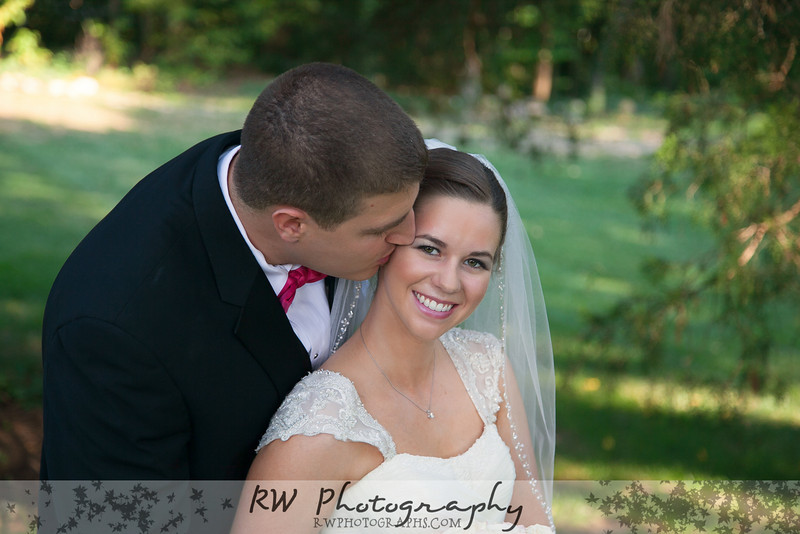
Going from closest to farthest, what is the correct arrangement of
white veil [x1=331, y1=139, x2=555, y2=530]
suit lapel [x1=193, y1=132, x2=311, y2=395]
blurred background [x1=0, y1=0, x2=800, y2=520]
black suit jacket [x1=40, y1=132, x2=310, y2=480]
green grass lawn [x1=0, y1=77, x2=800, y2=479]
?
black suit jacket [x1=40, y1=132, x2=310, y2=480]
suit lapel [x1=193, y1=132, x2=311, y2=395]
white veil [x1=331, y1=139, x2=555, y2=530]
blurred background [x1=0, y1=0, x2=800, y2=520]
green grass lawn [x1=0, y1=77, x2=800, y2=479]

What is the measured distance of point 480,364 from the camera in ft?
10.7

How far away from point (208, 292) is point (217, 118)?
16.2 m

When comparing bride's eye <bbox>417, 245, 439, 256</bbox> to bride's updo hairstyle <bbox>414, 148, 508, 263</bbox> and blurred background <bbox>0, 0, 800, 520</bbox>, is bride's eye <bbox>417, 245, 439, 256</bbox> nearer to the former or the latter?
bride's updo hairstyle <bbox>414, 148, 508, 263</bbox>

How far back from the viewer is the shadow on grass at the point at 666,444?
559 cm

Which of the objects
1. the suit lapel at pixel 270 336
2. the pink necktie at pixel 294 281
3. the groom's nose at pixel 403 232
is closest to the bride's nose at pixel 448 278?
the groom's nose at pixel 403 232

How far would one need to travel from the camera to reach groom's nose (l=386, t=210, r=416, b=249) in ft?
8.70

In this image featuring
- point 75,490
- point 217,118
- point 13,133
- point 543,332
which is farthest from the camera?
point 217,118

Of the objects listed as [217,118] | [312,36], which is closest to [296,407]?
[312,36]

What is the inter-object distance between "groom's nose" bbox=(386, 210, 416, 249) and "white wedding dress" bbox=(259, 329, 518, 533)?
0.51 meters

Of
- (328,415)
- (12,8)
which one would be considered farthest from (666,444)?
(12,8)

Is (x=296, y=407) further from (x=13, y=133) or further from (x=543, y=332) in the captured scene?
(x=13, y=133)

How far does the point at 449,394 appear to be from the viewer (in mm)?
3119

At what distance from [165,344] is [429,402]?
3.59 ft

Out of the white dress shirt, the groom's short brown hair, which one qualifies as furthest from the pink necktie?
the groom's short brown hair
